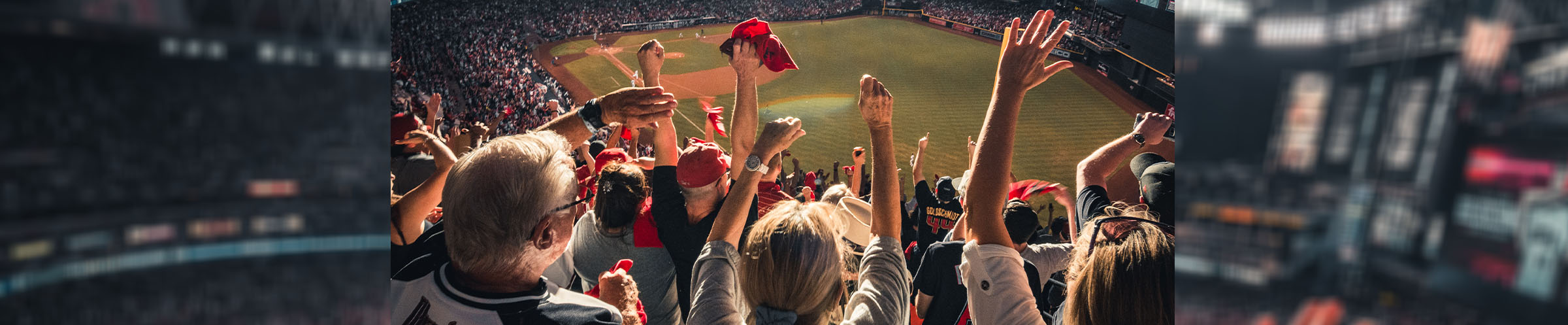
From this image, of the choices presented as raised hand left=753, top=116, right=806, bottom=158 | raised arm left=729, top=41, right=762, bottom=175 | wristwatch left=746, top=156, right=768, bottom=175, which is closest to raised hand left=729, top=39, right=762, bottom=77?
raised arm left=729, top=41, right=762, bottom=175

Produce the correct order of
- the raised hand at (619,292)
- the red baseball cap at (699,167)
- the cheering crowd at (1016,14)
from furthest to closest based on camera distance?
the cheering crowd at (1016,14) → the red baseball cap at (699,167) → the raised hand at (619,292)

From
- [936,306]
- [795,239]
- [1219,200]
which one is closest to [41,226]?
[1219,200]

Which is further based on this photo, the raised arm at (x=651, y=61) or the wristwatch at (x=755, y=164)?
the raised arm at (x=651, y=61)

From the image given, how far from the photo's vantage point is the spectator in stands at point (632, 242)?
204 centimetres

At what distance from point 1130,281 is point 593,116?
1.42 meters

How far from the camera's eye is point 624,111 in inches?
73.5

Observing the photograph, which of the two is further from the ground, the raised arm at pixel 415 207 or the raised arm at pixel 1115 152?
the raised arm at pixel 1115 152

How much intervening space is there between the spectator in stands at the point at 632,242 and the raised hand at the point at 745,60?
53 centimetres

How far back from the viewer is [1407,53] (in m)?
0.32

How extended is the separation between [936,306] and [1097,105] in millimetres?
7102

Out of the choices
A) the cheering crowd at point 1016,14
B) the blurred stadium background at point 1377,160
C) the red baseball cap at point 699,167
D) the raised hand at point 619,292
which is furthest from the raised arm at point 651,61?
the cheering crowd at point 1016,14

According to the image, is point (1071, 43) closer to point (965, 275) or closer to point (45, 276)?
point (965, 275)

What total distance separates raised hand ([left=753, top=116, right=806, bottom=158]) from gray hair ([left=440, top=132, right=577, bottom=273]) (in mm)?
695

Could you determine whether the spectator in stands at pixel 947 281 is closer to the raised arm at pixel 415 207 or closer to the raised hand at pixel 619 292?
the raised hand at pixel 619 292
